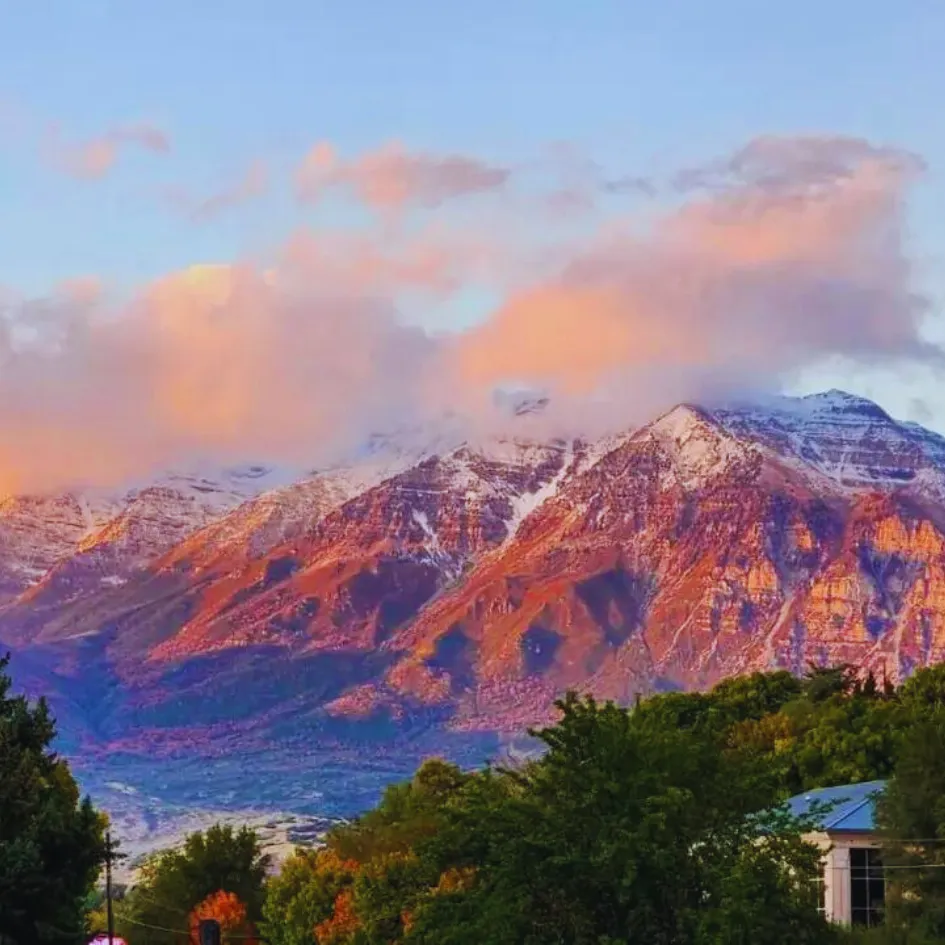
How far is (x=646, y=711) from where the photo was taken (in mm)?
64562

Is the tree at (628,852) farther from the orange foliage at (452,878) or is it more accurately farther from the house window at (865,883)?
the orange foliage at (452,878)

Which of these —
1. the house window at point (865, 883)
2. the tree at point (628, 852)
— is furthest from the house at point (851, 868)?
the tree at point (628, 852)

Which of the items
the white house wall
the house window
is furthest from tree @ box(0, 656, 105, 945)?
the house window

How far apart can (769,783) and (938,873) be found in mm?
9964

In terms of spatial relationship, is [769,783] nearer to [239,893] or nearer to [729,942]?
[729,942]

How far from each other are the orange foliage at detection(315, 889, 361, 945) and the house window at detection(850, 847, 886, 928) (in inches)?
1084

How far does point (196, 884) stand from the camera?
121125mm

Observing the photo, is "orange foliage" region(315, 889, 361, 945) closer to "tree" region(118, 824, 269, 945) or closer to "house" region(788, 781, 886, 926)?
"tree" region(118, 824, 269, 945)

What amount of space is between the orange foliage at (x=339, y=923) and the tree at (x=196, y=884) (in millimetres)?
19394

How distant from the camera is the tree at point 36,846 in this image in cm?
5250

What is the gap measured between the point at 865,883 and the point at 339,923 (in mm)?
30864

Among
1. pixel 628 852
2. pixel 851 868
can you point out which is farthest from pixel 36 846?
pixel 851 868

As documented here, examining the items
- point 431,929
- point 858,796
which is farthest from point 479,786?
point 858,796

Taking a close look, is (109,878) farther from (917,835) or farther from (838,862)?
(917,835)
